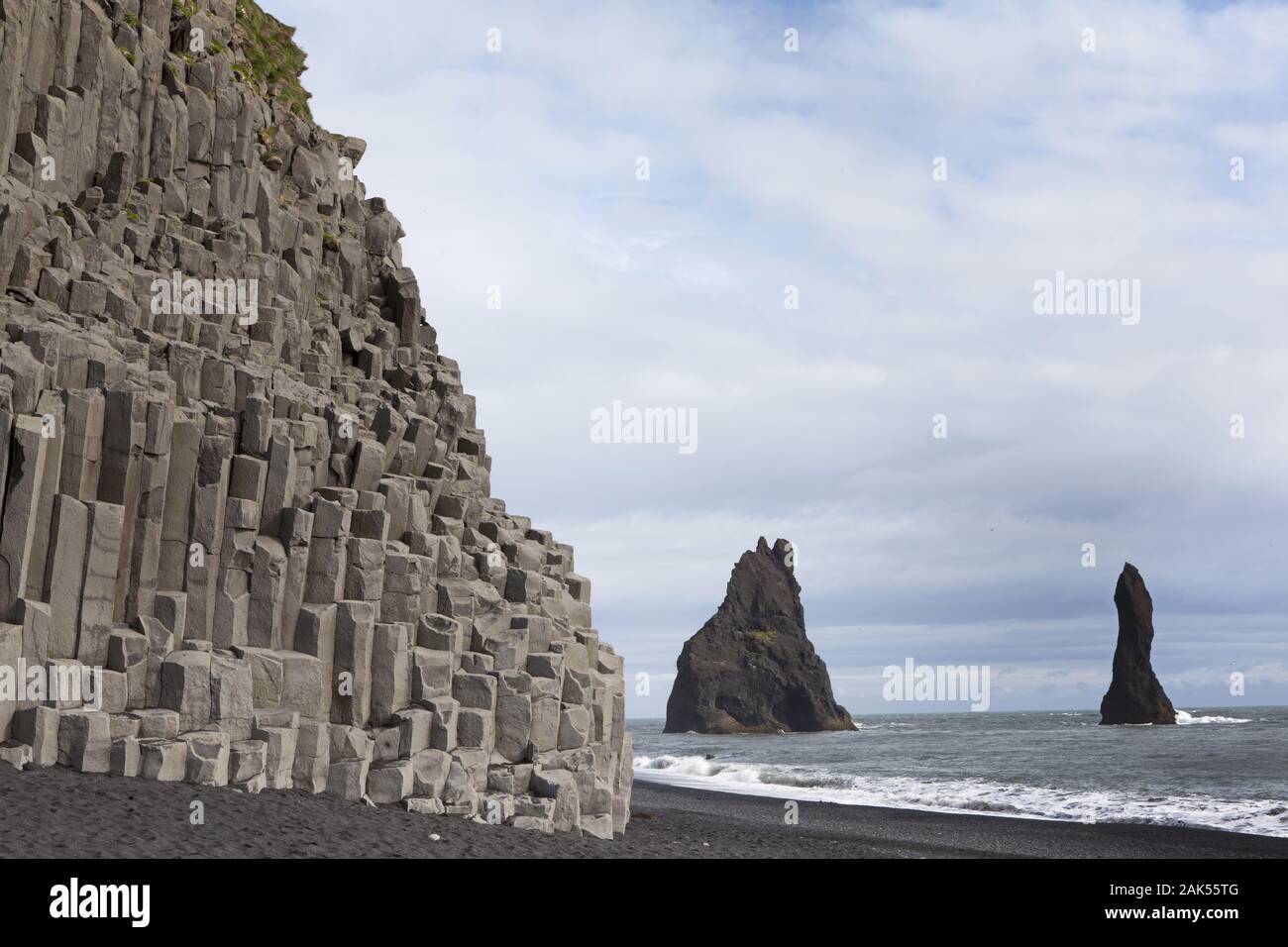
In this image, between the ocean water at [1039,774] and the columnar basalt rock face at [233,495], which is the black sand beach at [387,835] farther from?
the ocean water at [1039,774]

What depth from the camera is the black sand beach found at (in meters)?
12.7

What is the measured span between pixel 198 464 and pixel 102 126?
309 inches

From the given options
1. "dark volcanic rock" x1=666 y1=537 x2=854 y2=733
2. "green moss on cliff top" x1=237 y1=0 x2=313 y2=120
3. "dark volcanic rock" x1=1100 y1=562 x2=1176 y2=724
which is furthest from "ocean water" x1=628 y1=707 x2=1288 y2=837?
"dark volcanic rock" x1=666 y1=537 x2=854 y2=733

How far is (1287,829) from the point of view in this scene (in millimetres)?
30594

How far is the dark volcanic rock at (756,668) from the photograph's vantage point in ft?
356

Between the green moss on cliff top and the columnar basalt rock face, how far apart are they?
1.55m

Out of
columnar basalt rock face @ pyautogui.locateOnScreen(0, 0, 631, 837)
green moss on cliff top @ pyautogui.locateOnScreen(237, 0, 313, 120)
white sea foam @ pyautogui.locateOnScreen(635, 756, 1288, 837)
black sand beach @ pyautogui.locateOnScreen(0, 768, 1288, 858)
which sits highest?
green moss on cliff top @ pyautogui.locateOnScreen(237, 0, 313, 120)

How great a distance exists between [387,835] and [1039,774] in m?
37.6

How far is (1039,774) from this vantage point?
4759 centimetres

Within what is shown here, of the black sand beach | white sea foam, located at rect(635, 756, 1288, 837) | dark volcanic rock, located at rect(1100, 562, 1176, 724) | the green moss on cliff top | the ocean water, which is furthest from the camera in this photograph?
dark volcanic rock, located at rect(1100, 562, 1176, 724)

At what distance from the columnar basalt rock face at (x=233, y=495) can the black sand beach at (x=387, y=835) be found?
94 centimetres

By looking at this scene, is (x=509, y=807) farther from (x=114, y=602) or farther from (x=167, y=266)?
(x=167, y=266)

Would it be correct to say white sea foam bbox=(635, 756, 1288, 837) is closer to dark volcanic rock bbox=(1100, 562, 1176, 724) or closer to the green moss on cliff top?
the green moss on cliff top
